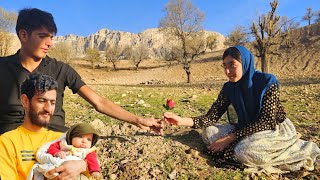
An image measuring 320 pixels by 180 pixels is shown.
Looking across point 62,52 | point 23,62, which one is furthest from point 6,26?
point 23,62

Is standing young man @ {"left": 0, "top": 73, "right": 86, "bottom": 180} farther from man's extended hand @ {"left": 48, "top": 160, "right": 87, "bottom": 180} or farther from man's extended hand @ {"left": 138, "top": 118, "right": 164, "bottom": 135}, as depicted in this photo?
man's extended hand @ {"left": 138, "top": 118, "right": 164, "bottom": 135}

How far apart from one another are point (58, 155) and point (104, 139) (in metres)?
2.40

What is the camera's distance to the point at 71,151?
2818mm

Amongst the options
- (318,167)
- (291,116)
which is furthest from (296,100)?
(318,167)

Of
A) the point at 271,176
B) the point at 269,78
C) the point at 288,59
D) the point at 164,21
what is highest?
the point at 164,21

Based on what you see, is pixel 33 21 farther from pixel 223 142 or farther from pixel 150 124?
pixel 223 142

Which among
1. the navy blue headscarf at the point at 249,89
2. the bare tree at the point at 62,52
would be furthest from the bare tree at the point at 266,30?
the bare tree at the point at 62,52

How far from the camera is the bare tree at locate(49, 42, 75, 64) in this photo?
45281 mm

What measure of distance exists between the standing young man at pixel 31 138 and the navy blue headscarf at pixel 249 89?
259 cm

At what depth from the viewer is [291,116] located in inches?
316

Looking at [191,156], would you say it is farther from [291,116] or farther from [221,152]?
[291,116]

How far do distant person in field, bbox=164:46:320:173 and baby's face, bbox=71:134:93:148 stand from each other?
2216 mm

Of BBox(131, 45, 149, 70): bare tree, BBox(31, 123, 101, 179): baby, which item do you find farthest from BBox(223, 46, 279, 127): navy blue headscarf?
BBox(131, 45, 149, 70): bare tree

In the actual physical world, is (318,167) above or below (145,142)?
below
